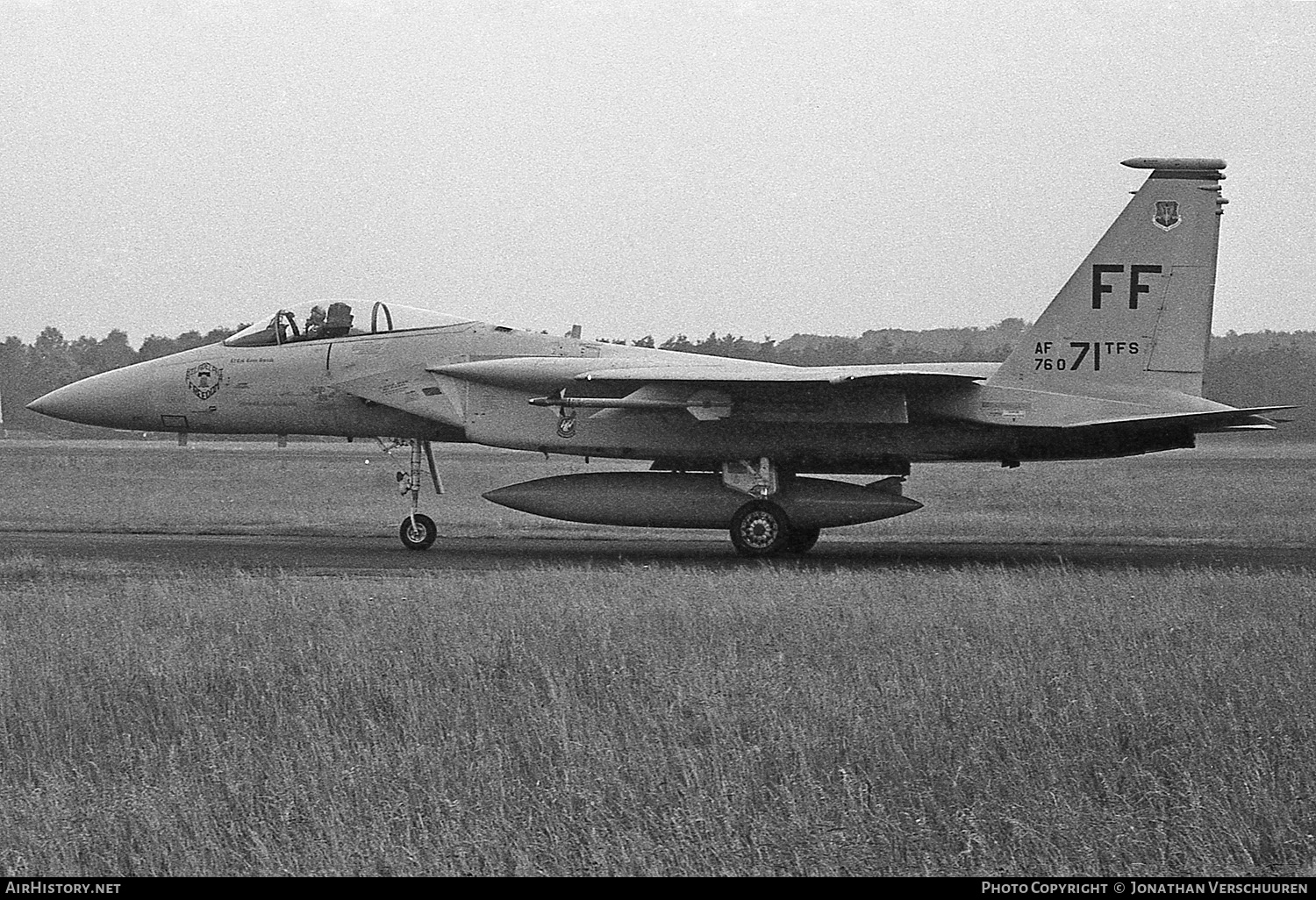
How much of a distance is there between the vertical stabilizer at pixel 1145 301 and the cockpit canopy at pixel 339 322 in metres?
6.74

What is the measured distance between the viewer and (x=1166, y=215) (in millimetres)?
14906

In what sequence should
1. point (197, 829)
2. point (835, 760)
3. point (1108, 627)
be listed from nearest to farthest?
point (197, 829) → point (835, 760) → point (1108, 627)

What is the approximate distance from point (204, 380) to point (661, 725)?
1198cm

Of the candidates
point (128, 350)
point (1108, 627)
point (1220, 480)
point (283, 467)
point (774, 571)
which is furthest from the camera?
point (128, 350)

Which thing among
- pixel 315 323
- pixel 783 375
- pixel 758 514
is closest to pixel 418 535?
pixel 315 323

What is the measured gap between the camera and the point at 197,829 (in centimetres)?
516

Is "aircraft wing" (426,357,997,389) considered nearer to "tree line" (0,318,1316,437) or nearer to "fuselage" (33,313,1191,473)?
"fuselage" (33,313,1191,473)

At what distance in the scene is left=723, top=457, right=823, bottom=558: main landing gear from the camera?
15.4m

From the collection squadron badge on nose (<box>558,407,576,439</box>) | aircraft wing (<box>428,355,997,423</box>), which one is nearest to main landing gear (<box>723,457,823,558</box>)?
aircraft wing (<box>428,355,997,423</box>)

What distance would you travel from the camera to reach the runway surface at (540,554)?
1451 cm

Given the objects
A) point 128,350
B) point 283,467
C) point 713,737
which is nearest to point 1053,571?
point 713,737

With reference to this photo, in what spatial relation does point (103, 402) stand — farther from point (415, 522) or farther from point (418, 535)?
point (418, 535)

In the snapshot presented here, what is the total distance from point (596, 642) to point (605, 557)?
7003mm
